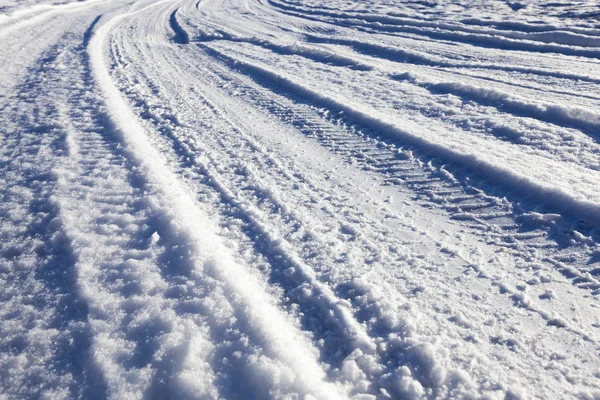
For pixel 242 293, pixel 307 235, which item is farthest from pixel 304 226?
pixel 242 293

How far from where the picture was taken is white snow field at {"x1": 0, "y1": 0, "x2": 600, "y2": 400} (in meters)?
1.67

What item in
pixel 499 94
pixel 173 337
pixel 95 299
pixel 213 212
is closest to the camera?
pixel 173 337

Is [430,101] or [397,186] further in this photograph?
[430,101]

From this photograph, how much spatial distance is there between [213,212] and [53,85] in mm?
4000

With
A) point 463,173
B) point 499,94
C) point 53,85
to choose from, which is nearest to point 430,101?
point 499,94

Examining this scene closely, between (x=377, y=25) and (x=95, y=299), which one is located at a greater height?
(x=377, y=25)

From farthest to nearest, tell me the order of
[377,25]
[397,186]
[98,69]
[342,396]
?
[377,25] → [98,69] → [397,186] → [342,396]

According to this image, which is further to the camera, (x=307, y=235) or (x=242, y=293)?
(x=307, y=235)

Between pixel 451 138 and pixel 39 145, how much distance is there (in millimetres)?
3473

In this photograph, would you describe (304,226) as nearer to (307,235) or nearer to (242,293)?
(307,235)

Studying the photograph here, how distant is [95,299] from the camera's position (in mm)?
1961

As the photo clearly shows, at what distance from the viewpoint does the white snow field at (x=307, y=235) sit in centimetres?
167

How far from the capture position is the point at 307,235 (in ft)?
8.10

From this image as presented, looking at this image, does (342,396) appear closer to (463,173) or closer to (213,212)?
(213,212)
